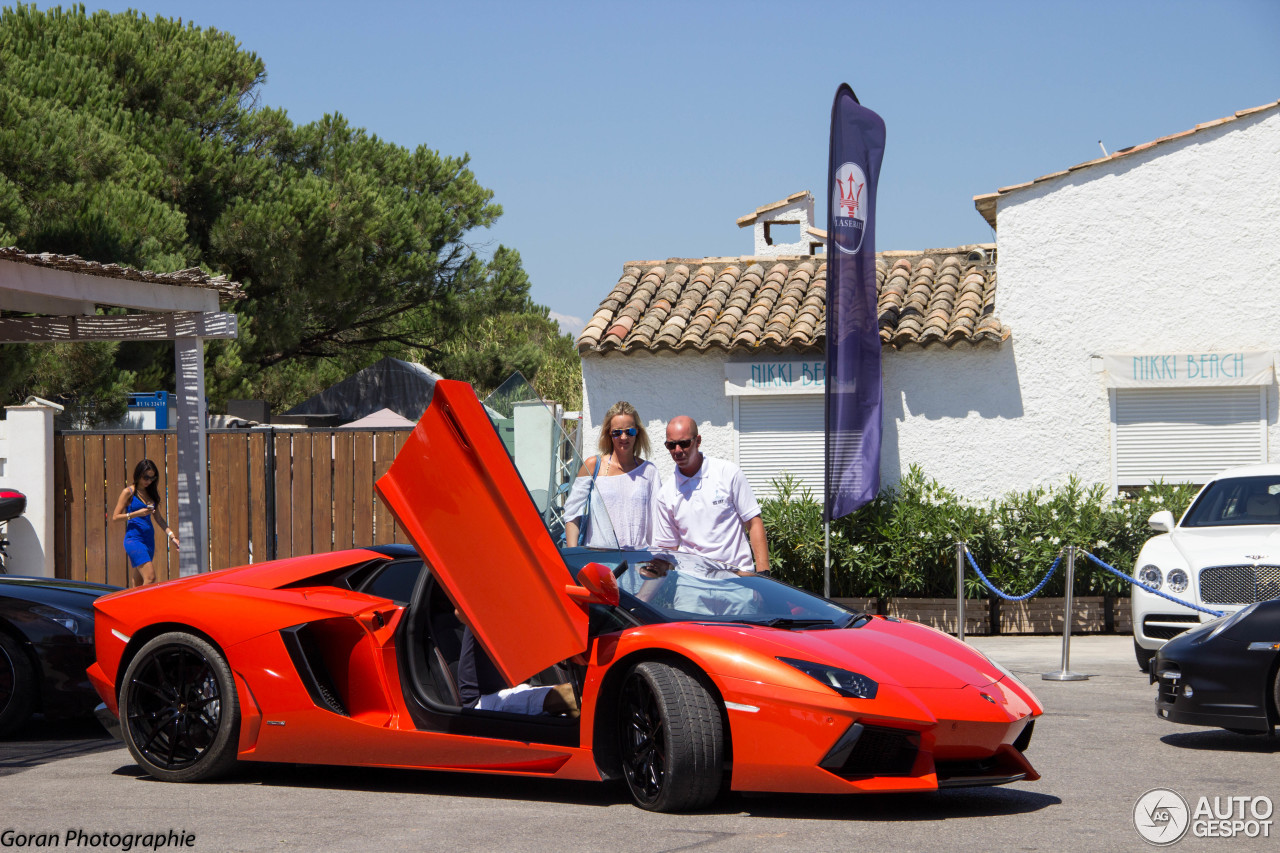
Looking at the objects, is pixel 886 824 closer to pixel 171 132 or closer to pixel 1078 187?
pixel 1078 187

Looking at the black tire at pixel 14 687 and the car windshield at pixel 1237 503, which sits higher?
the car windshield at pixel 1237 503

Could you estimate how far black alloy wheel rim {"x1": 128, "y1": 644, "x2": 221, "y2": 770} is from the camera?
6070 mm

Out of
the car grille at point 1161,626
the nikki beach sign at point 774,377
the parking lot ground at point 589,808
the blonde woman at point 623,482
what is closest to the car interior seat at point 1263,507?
the car grille at point 1161,626

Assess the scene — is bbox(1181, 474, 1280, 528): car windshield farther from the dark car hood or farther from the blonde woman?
the dark car hood

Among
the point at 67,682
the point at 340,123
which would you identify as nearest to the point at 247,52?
the point at 340,123

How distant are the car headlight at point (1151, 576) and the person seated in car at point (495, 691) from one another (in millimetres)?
5612

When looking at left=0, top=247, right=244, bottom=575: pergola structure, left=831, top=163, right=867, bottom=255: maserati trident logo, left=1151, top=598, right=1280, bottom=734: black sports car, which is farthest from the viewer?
left=831, top=163, right=867, bottom=255: maserati trident logo

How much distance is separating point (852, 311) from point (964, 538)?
243 centimetres

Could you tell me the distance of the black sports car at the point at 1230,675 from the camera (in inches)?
262

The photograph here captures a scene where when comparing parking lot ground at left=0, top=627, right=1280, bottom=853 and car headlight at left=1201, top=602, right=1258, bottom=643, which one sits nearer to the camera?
parking lot ground at left=0, top=627, right=1280, bottom=853

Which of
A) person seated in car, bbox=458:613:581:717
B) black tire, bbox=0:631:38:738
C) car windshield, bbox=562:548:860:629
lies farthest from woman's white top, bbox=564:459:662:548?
black tire, bbox=0:631:38:738

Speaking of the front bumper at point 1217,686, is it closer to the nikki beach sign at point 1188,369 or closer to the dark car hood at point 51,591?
the dark car hood at point 51,591

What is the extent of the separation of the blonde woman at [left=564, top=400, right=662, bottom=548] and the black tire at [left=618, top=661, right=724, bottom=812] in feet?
7.03

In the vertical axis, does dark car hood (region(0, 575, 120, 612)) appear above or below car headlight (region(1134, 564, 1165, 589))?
above
